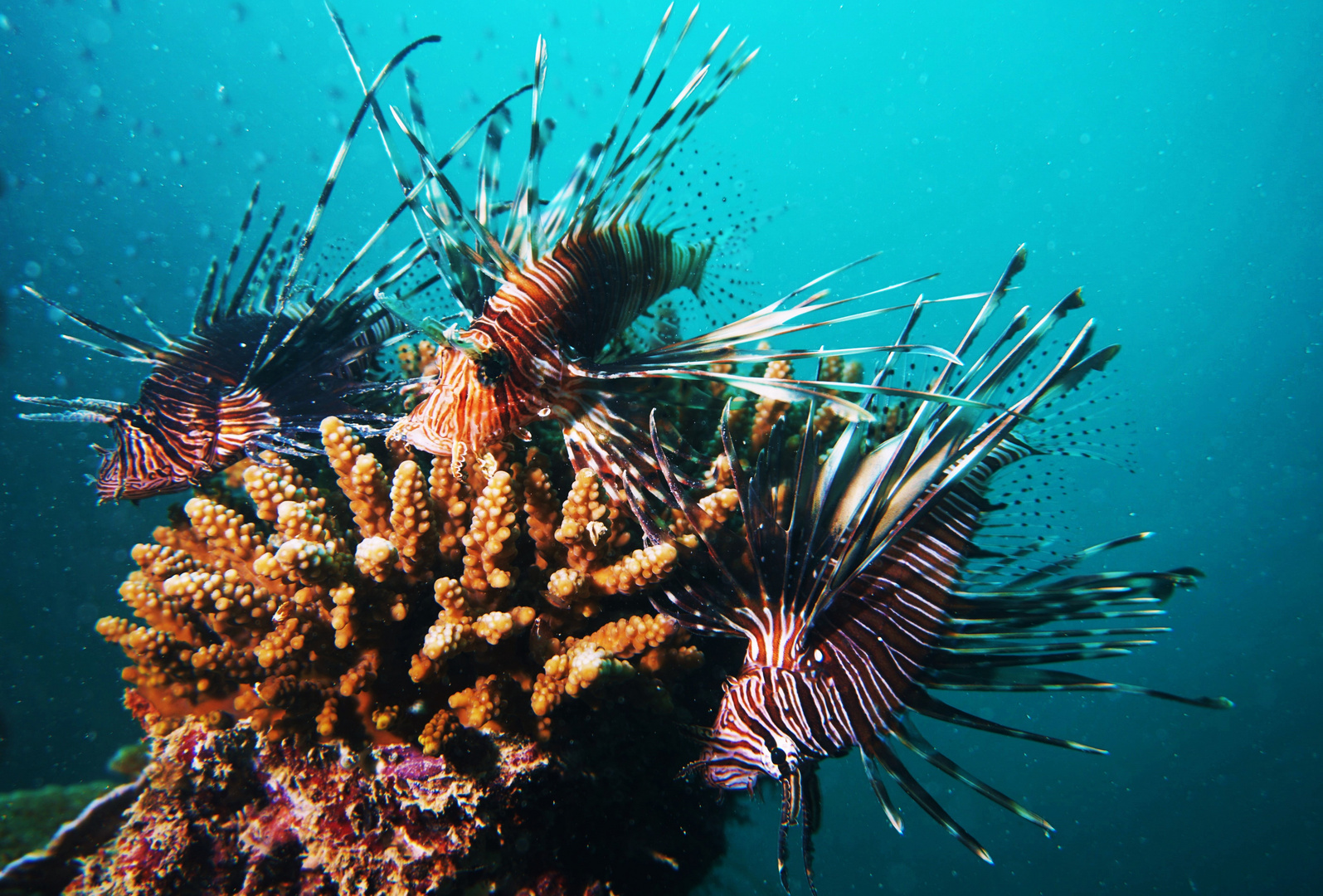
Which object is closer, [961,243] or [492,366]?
[492,366]

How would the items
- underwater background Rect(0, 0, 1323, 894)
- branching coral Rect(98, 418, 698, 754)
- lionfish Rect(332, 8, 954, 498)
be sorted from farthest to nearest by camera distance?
underwater background Rect(0, 0, 1323, 894)
lionfish Rect(332, 8, 954, 498)
branching coral Rect(98, 418, 698, 754)

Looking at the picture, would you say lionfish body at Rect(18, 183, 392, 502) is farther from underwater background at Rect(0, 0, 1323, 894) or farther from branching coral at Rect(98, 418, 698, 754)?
underwater background at Rect(0, 0, 1323, 894)

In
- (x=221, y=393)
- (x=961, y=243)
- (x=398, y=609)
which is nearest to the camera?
(x=398, y=609)

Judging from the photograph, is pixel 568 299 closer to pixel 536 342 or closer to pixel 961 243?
pixel 536 342

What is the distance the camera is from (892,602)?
170cm

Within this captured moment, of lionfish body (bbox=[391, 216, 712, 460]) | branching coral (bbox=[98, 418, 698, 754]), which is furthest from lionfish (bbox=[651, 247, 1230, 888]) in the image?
lionfish body (bbox=[391, 216, 712, 460])

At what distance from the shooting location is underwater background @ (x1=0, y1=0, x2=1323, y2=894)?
51.5 ft

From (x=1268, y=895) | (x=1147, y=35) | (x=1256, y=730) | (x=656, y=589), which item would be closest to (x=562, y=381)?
(x=656, y=589)

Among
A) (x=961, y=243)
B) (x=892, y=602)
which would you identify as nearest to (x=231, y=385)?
(x=892, y=602)

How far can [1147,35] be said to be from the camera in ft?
214

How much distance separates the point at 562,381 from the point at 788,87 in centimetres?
9934

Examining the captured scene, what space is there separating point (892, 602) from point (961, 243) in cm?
8456

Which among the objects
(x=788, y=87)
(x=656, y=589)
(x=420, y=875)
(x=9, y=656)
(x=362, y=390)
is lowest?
(x=420, y=875)

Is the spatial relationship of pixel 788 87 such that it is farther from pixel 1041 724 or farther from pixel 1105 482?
pixel 1041 724
